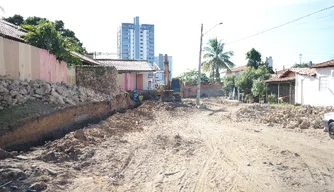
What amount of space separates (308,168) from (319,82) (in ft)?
53.4

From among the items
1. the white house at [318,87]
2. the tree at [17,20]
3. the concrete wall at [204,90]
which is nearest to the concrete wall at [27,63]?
the tree at [17,20]

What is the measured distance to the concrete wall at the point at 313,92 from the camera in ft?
65.5

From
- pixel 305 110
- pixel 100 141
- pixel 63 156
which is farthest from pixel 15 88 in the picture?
pixel 305 110

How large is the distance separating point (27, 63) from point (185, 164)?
8093 mm

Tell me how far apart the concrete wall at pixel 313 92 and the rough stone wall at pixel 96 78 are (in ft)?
49.2

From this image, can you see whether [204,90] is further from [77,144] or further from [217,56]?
[77,144]

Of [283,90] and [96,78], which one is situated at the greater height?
[96,78]

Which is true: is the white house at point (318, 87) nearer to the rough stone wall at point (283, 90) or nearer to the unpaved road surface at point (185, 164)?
the rough stone wall at point (283, 90)

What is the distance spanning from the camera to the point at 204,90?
5194 centimetres

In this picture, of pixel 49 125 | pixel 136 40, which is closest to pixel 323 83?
pixel 49 125

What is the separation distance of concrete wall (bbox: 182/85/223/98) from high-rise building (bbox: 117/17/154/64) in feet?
85.1

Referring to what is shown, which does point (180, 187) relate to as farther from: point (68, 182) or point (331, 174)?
point (331, 174)

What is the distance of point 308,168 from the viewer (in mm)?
7016

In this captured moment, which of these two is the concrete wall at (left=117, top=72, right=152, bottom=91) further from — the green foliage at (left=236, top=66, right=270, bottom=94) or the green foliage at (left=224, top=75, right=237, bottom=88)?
the green foliage at (left=236, top=66, right=270, bottom=94)
